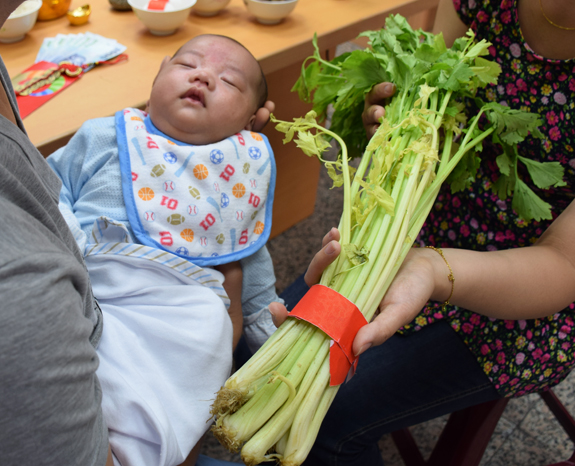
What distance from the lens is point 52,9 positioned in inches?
58.5

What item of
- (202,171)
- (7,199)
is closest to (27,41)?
(202,171)

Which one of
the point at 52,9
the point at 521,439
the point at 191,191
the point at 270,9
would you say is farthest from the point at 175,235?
the point at 521,439

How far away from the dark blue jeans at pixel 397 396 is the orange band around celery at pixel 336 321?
0.41 metres

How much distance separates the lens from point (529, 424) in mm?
1644

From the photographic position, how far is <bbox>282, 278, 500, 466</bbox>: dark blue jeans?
105 centimetres

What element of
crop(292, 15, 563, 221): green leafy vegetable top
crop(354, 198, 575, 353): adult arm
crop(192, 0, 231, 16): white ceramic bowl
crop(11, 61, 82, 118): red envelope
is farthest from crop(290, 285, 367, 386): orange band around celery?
crop(192, 0, 231, 16): white ceramic bowl

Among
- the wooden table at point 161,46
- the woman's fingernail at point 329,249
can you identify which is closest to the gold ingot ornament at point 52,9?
the wooden table at point 161,46

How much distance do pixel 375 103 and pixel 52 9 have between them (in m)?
1.17

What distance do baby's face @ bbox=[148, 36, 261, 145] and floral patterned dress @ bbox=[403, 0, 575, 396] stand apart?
60 cm

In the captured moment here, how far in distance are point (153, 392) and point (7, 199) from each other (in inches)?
16.3

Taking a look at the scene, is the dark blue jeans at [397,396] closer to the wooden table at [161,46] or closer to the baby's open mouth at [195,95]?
the baby's open mouth at [195,95]

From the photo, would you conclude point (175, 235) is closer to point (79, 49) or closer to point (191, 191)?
point (191, 191)

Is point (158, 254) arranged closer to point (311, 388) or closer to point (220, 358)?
point (220, 358)

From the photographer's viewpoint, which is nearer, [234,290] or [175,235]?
[175,235]
